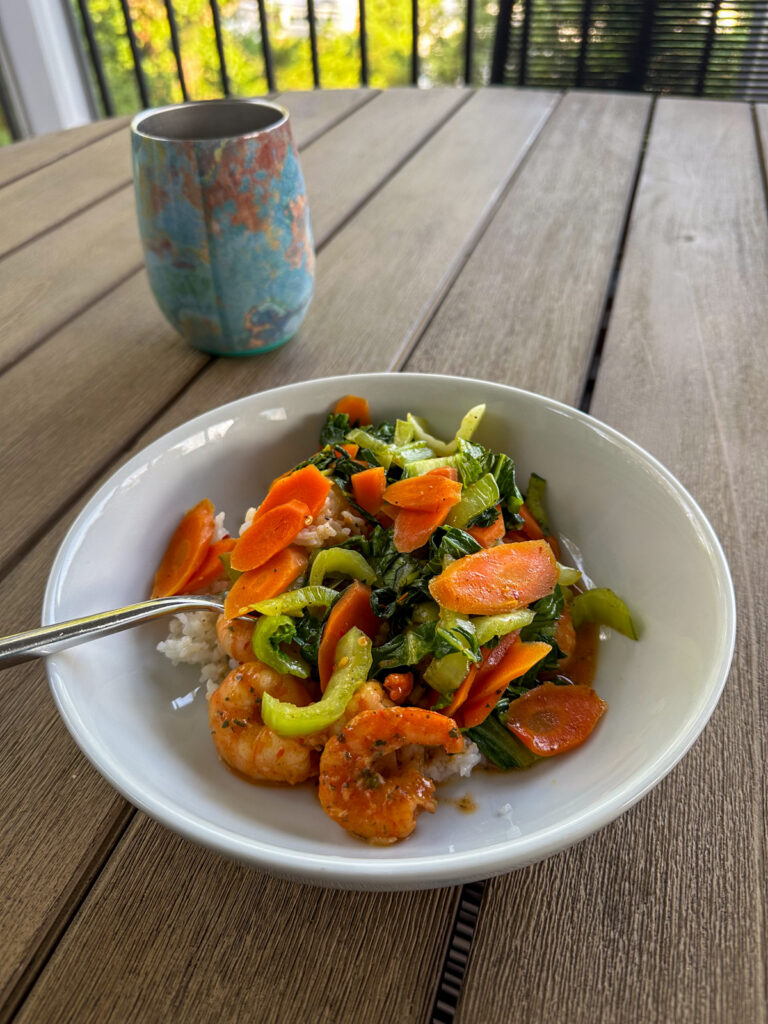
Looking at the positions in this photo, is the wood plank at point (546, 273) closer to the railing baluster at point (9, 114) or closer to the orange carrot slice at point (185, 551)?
the orange carrot slice at point (185, 551)

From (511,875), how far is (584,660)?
0.80 feet

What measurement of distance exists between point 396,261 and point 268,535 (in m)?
0.94

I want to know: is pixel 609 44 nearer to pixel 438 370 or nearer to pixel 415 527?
pixel 438 370

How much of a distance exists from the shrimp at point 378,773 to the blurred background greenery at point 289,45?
6.74m

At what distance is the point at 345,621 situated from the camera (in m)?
0.79

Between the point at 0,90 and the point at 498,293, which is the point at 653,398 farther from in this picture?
the point at 0,90

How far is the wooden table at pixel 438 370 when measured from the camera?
2.05ft

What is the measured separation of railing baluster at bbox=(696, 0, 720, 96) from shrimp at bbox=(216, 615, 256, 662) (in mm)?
3114

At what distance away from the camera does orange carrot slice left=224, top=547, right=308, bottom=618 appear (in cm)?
81

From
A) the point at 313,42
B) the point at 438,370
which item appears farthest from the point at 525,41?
the point at 438,370

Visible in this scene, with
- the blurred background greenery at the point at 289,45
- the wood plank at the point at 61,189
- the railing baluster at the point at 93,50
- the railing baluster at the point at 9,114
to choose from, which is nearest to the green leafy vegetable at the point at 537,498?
the wood plank at the point at 61,189

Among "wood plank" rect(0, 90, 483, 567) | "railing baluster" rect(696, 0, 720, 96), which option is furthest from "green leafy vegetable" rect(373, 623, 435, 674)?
"railing baluster" rect(696, 0, 720, 96)

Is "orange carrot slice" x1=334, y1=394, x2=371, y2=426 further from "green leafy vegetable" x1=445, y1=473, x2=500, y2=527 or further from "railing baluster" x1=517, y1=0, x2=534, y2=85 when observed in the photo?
"railing baluster" x1=517, y1=0, x2=534, y2=85

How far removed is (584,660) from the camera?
2.73ft
